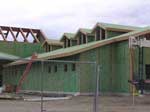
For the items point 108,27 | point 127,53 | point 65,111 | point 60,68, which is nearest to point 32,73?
point 60,68

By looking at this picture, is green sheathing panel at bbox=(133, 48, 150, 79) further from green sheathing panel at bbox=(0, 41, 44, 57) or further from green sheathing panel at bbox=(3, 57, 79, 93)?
green sheathing panel at bbox=(0, 41, 44, 57)

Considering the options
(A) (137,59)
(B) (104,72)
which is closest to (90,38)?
(B) (104,72)

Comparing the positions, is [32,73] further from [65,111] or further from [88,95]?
[65,111]

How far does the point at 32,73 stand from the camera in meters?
42.3

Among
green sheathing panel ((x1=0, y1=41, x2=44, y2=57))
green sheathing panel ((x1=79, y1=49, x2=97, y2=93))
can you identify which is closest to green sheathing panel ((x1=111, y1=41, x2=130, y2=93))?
green sheathing panel ((x1=79, y1=49, x2=97, y2=93))

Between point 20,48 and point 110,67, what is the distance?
24.6 meters

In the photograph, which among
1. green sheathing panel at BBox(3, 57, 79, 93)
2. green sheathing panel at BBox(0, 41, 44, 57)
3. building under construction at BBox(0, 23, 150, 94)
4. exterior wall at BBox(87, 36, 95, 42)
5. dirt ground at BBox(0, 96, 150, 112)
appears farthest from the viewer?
green sheathing panel at BBox(0, 41, 44, 57)

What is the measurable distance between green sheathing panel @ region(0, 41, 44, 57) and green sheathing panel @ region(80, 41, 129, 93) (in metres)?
23.2

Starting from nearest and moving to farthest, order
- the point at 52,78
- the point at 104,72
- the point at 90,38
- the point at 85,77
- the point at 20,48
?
the point at 85,77 → the point at 104,72 → the point at 52,78 → the point at 90,38 → the point at 20,48

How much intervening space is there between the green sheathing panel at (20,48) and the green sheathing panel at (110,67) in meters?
23.2

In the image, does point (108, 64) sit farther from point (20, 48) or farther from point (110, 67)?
point (20, 48)

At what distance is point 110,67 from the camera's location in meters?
34.9

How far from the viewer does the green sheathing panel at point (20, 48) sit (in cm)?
5616

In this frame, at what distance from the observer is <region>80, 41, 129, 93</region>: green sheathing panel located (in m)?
33.9
